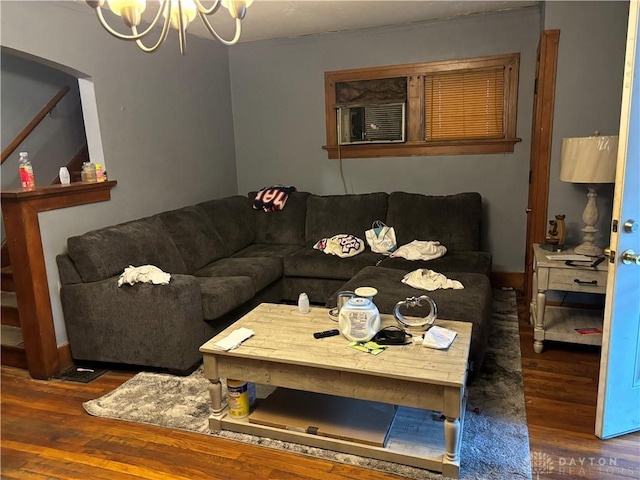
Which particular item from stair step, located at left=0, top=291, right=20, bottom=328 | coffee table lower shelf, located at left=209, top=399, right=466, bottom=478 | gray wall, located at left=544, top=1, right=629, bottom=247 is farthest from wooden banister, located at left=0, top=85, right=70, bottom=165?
gray wall, located at left=544, top=1, right=629, bottom=247

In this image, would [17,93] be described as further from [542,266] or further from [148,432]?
[542,266]

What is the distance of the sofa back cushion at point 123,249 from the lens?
114 inches

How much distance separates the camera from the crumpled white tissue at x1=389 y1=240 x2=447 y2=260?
376cm

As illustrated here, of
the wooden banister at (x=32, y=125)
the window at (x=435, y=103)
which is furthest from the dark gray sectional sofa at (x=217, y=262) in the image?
the wooden banister at (x=32, y=125)

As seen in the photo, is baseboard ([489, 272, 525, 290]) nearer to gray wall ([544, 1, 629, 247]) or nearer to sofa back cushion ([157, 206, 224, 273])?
gray wall ([544, 1, 629, 247])

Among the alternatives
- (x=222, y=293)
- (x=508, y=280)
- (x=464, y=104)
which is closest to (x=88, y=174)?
(x=222, y=293)

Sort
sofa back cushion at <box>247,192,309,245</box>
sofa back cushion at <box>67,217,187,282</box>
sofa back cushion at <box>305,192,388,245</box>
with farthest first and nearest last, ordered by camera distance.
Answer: sofa back cushion at <box>247,192,309,245</box> < sofa back cushion at <box>305,192,388,245</box> < sofa back cushion at <box>67,217,187,282</box>

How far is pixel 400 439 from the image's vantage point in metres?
2.13

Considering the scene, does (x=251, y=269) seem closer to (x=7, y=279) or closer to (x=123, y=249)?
(x=123, y=249)

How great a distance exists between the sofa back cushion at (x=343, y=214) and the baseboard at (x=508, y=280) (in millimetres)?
1212

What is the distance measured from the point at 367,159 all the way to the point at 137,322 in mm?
2694

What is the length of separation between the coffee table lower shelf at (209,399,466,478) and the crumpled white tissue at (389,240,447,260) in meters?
1.59

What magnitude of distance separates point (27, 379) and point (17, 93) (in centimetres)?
239

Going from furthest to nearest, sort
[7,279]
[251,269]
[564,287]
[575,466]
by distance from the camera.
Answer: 1. [251,269]
2. [7,279]
3. [564,287]
4. [575,466]
